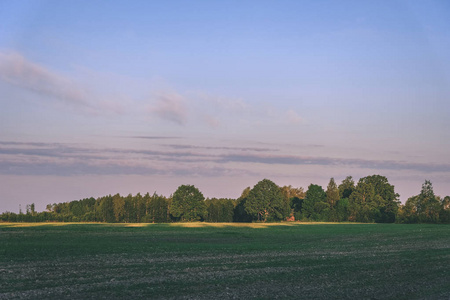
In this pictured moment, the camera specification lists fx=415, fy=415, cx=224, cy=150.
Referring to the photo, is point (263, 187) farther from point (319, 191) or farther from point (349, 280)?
point (349, 280)

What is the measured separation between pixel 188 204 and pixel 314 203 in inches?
1845

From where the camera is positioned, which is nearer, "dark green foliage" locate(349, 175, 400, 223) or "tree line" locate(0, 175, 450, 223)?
"tree line" locate(0, 175, 450, 223)

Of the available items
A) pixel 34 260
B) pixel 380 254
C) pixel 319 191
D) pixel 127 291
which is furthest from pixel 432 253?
pixel 319 191

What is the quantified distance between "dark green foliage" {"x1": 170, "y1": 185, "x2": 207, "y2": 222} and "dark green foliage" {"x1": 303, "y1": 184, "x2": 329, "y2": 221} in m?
37.8

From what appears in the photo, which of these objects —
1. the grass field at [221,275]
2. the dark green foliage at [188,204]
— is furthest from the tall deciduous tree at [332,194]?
the grass field at [221,275]

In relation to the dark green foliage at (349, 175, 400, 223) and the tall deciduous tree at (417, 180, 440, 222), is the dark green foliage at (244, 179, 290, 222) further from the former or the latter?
the tall deciduous tree at (417, 180, 440, 222)

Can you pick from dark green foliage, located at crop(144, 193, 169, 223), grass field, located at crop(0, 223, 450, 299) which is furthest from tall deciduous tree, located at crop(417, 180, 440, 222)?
grass field, located at crop(0, 223, 450, 299)

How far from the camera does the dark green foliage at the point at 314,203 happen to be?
137375 millimetres

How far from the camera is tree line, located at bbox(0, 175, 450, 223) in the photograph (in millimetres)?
115875

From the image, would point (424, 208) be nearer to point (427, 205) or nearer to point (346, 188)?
point (427, 205)

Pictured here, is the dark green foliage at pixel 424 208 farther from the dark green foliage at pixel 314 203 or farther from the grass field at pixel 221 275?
the grass field at pixel 221 275

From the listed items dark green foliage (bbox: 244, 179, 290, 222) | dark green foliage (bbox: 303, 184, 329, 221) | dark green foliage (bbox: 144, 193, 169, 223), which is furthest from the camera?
dark green foliage (bbox: 303, 184, 329, 221)

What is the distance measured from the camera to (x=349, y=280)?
69.8ft

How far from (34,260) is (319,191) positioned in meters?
128
